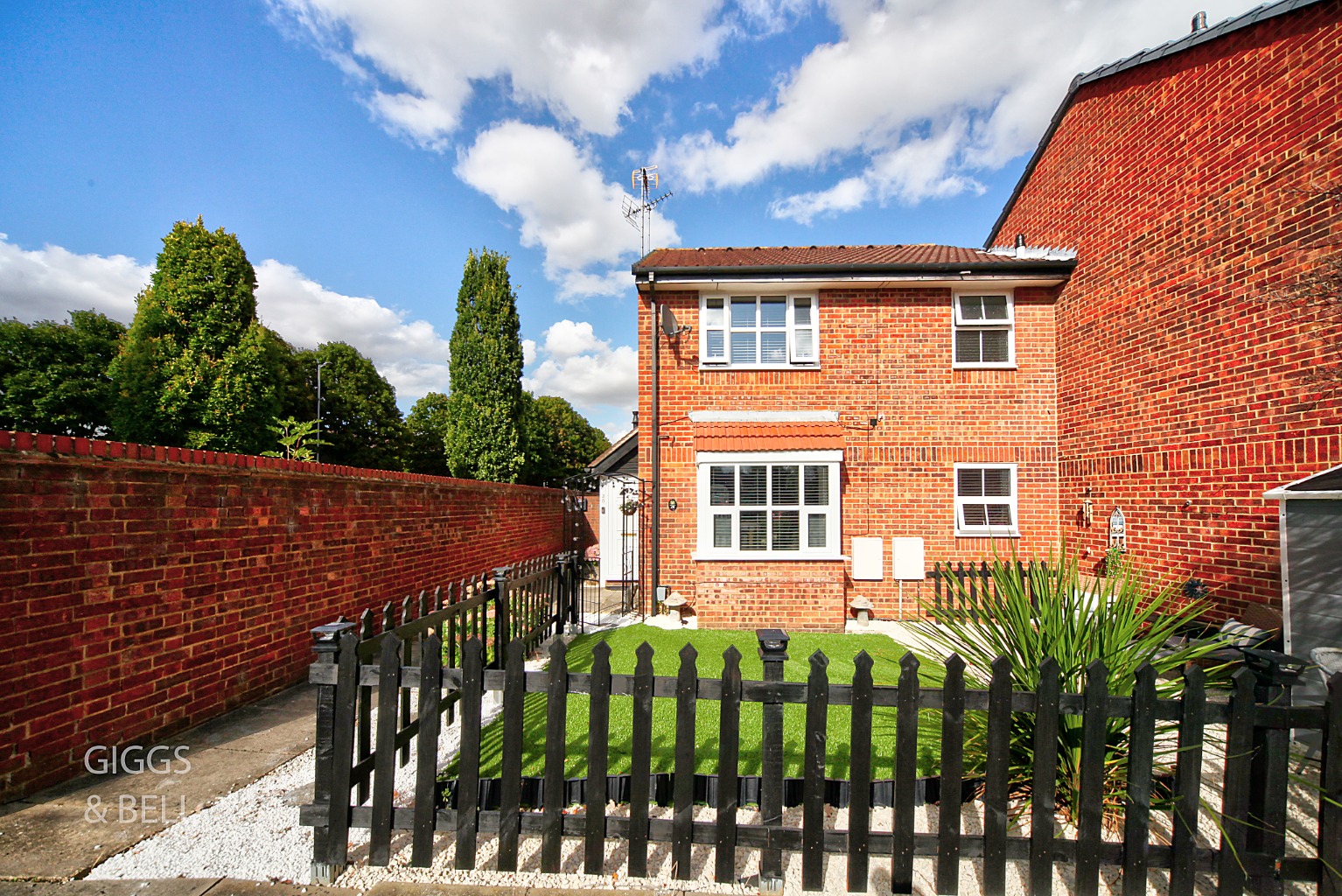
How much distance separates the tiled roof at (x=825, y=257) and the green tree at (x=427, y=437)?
28982 mm

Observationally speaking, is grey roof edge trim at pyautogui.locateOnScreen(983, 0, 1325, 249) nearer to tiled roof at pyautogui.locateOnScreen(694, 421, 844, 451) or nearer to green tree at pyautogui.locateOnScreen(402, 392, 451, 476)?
tiled roof at pyautogui.locateOnScreen(694, 421, 844, 451)

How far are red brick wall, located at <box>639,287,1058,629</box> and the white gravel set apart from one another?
560 centimetres

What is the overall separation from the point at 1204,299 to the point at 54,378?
131 feet

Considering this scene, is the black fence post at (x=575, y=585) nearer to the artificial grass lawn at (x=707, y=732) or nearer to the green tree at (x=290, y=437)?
the artificial grass lawn at (x=707, y=732)

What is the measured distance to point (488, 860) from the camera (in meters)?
2.60

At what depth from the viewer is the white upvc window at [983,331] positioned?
8867 millimetres

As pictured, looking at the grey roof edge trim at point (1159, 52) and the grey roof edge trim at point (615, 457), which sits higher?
the grey roof edge trim at point (1159, 52)

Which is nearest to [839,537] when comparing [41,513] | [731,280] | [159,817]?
[731,280]

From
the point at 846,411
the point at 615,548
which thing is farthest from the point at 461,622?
the point at 615,548

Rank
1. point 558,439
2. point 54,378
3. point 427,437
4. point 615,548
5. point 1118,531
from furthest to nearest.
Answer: point 558,439 → point 427,437 → point 54,378 → point 615,548 → point 1118,531

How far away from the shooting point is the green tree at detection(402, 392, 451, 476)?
36594 millimetres

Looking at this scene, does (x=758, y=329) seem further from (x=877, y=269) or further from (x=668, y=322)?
(x=877, y=269)

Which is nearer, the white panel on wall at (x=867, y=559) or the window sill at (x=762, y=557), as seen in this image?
the window sill at (x=762, y=557)

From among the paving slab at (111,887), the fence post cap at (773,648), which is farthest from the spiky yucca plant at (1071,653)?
the paving slab at (111,887)
